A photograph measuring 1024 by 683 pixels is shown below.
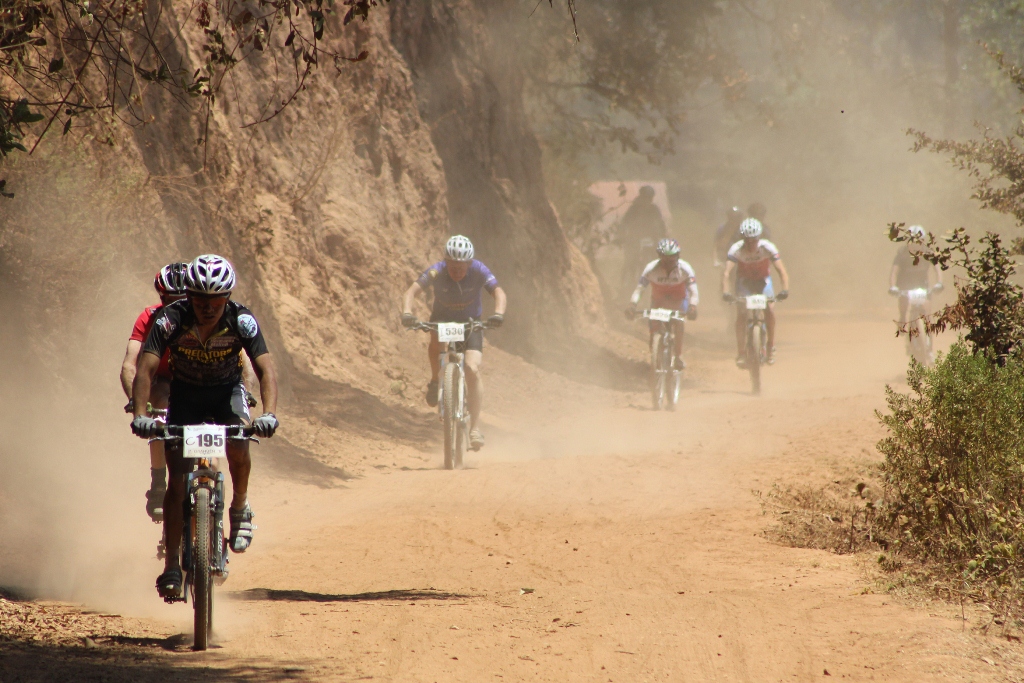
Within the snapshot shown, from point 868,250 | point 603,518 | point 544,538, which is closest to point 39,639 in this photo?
point 544,538

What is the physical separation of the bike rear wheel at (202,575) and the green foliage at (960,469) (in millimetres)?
4154

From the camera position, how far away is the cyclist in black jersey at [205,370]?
5.29 meters

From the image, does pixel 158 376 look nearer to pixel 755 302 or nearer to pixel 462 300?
pixel 462 300

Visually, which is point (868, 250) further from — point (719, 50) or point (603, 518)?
point (603, 518)

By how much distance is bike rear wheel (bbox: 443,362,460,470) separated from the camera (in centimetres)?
1033

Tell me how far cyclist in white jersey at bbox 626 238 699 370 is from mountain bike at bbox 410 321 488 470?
465 cm

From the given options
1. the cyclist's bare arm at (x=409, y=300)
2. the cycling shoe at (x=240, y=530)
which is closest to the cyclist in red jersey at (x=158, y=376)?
the cycling shoe at (x=240, y=530)

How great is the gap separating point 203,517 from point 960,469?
4717 mm

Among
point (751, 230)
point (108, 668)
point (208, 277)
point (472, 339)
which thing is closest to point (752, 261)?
point (751, 230)

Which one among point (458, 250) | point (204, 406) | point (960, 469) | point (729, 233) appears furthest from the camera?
point (729, 233)

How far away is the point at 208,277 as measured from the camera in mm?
5250

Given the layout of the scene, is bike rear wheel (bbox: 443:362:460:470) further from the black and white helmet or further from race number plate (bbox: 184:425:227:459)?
race number plate (bbox: 184:425:227:459)

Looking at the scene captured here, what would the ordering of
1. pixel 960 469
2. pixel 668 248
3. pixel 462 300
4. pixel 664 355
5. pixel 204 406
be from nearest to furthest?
pixel 204 406 → pixel 960 469 → pixel 462 300 → pixel 668 248 → pixel 664 355

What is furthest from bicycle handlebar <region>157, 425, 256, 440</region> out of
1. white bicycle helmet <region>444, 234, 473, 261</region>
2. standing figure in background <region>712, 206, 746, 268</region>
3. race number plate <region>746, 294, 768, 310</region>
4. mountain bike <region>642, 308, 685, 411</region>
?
standing figure in background <region>712, 206, 746, 268</region>
